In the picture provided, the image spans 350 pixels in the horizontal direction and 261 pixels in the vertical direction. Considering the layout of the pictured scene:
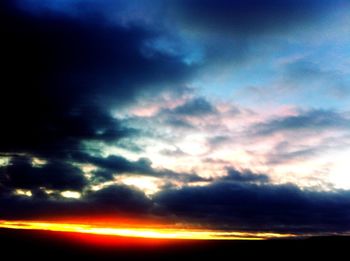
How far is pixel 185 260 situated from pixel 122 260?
10.9 meters

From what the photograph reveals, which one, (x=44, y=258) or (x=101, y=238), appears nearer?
(x=44, y=258)

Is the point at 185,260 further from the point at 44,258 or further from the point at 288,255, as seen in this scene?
the point at 44,258

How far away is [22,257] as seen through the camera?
59.2m

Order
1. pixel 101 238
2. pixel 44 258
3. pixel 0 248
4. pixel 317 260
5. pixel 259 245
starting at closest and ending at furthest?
pixel 317 260, pixel 44 258, pixel 0 248, pixel 259 245, pixel 101 238

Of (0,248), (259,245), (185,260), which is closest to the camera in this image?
(185,260)

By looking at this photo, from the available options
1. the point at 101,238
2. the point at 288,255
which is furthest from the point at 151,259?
the point at 101,238

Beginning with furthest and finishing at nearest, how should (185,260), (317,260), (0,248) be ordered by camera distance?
(0,248), (185,260), (317,260)

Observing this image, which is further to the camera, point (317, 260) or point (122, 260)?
point (122, 260)

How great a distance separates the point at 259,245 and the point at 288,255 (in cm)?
1613

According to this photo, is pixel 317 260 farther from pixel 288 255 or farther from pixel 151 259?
pixel 151 259

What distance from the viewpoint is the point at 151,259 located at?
214 feet

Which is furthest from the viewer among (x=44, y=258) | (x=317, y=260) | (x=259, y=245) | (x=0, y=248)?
(x=259, y=245)

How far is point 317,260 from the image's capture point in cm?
5672

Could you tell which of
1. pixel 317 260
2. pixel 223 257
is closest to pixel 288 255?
pixel 317 260
